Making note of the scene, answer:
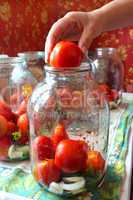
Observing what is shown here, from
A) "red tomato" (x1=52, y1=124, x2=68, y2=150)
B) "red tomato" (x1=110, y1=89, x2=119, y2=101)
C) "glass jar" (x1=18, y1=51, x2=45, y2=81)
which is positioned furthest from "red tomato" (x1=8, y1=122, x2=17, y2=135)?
"red tomato" (x1=110, y1=89, x2=119, y2=101)

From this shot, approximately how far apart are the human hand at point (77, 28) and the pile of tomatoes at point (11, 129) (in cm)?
16

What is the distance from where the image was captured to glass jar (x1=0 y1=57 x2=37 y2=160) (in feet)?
2.26

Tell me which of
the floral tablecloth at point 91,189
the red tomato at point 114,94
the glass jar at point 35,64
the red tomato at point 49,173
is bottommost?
the floral tablecloth at point 91,189

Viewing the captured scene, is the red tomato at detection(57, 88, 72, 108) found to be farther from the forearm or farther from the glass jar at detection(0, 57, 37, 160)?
the forearm

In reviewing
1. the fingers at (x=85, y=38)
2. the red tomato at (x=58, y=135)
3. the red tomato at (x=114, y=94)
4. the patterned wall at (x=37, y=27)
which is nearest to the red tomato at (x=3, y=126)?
the red tomato at (x=58, y=135)

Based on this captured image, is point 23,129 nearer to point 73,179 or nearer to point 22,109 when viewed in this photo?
point 22,109

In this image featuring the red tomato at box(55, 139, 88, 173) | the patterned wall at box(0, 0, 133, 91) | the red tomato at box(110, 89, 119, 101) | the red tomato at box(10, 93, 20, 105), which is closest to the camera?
the red tomato at box(55, 139, 88, 173)

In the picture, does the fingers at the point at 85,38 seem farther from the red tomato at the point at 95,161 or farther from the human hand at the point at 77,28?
the red tomato at the point at 95,161

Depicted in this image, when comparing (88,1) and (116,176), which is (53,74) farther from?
(88,1)

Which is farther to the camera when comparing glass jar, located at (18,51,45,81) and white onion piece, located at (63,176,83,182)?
glass jar, located at (18,51,45,81)

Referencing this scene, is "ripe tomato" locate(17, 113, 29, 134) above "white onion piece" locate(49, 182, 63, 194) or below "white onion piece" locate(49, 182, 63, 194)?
above

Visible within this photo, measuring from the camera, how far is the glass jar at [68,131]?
1.85ft

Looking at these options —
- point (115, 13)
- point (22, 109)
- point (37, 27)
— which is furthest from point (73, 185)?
point (37, 27)

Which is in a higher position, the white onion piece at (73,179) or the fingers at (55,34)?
the fingers at (55,34)
